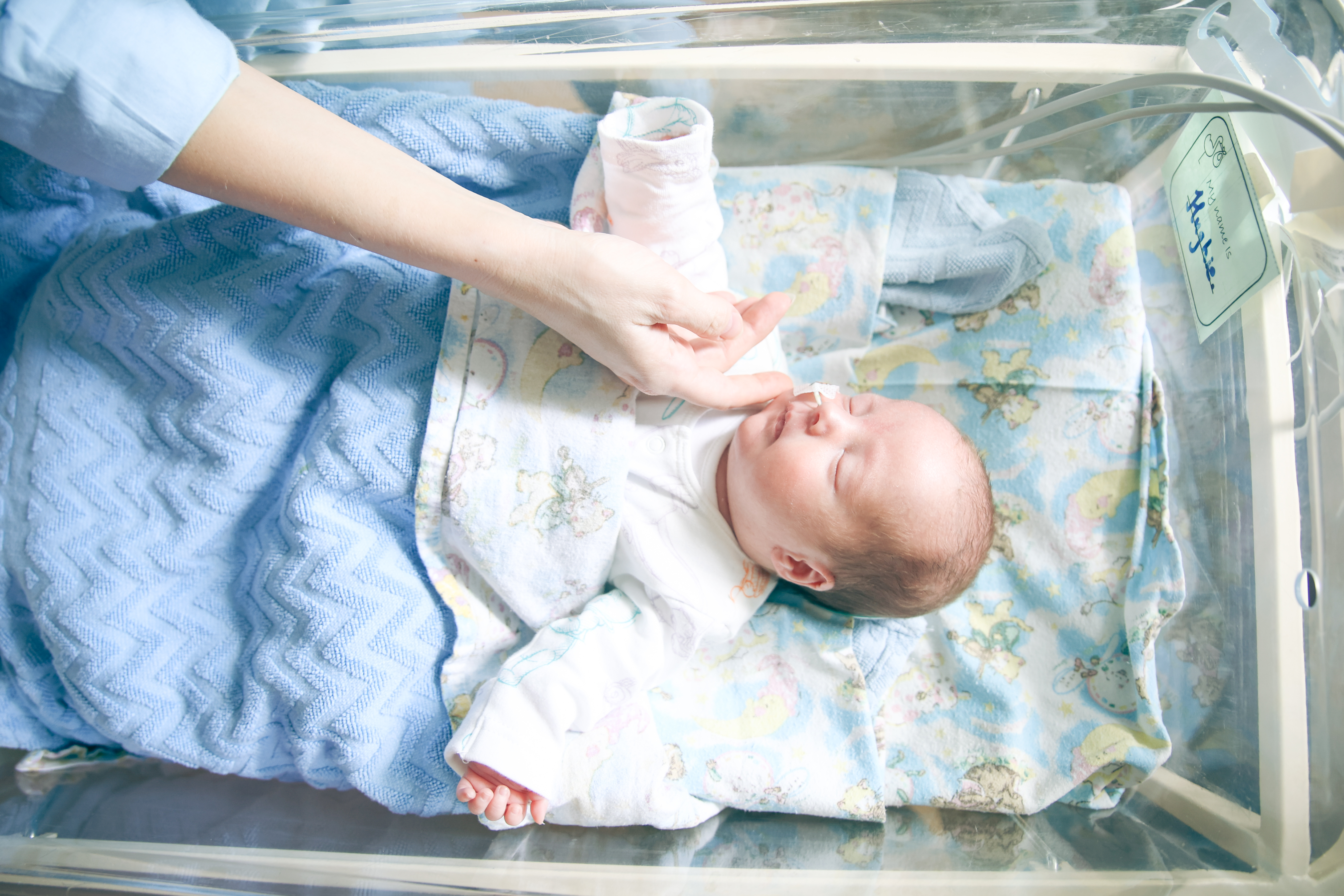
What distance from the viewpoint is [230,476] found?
96 cm

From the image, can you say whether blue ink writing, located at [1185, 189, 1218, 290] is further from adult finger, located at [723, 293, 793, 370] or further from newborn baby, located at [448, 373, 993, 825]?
adult finger, located at [723, 293, 793, 370]

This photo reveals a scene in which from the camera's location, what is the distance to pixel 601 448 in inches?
38.1

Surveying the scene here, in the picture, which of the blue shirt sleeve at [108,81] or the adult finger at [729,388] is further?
the adult finger at [729,388]

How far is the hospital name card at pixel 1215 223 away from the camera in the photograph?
85 centimetres

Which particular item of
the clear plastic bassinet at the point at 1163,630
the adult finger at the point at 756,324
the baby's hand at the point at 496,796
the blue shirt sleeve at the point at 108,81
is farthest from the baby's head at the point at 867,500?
the blue shirt sleeve at the point at 108,81

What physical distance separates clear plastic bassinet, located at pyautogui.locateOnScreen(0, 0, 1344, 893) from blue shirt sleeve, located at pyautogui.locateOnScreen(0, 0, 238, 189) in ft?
1.18

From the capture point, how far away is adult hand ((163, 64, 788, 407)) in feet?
2.30

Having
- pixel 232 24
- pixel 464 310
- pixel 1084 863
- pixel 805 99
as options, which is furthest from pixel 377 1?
pixel 1084 863

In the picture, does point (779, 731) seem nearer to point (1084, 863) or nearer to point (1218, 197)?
point (1084, 863)

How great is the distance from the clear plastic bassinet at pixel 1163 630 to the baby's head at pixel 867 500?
30cm

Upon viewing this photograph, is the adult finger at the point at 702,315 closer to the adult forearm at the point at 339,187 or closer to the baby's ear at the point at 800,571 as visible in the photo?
the adult forearm at the point at 339,187

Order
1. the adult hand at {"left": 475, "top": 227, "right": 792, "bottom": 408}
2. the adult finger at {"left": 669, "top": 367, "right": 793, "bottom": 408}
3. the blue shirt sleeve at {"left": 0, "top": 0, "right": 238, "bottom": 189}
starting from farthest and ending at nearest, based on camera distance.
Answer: the adult finger at {"left": 669, "top": 367, "right": 793, "bottom": 408} < the adult hand at {"left": 475, "top": 227, "right": 792, "bottom": 408} < the blue shirt sleeve at {"left": 0, "top": 0, "right": 238, "bottom": 189}

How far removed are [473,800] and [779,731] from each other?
408 millimetres

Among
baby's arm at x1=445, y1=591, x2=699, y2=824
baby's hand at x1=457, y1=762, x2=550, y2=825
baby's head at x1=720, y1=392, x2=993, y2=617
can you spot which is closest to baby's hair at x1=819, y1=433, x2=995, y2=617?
baby's head at x1=720, y1=392, x2=993, y2=617
